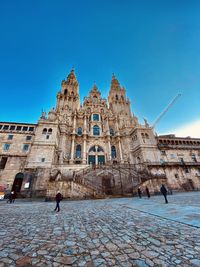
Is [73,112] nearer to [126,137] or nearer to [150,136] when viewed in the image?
[126,137]

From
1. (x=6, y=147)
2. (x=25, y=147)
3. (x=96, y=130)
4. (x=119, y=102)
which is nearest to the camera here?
(x=6, y=147)

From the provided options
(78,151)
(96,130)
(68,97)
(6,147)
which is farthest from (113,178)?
(68,97)

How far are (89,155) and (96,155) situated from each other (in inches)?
75.2

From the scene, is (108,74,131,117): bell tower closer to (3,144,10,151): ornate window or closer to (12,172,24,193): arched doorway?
(3,144,10,151): ornate window

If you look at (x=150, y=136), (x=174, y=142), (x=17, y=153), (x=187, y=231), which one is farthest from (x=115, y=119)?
(x=187, y=231)

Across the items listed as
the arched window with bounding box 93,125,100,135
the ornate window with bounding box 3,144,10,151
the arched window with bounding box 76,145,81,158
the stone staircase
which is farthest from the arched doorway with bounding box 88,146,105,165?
the ornate window with bounding box 3,144,10,151

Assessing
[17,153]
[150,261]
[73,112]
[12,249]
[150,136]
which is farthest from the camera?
Result: [73,112]

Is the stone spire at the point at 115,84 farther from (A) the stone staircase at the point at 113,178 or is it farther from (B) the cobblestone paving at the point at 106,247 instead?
(B) the cobblestone paving at the point at 106,247

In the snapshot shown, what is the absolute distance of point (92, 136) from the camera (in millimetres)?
36844

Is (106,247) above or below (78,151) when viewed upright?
below

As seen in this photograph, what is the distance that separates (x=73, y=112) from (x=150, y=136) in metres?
24.0

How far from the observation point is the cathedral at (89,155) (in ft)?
72.2

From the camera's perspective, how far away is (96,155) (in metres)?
34.6

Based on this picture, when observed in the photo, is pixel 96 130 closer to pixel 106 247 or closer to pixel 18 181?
pixel 18 181
